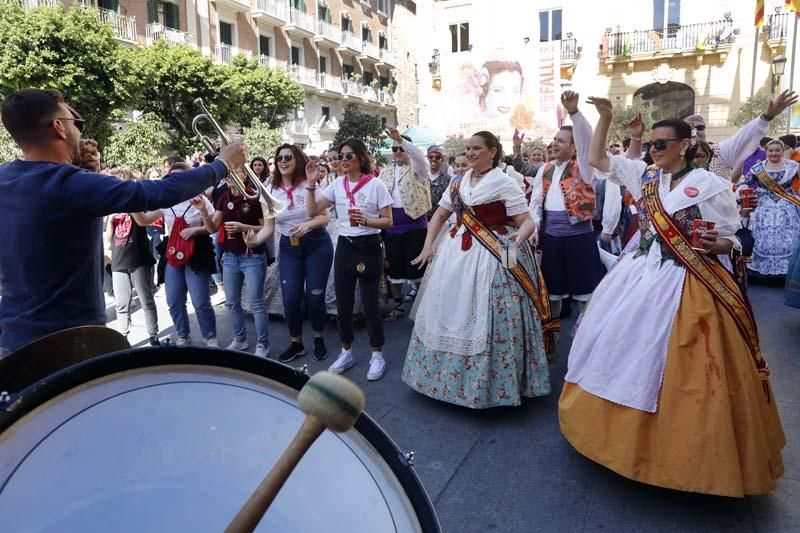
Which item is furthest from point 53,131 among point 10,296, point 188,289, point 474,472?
point 188,289

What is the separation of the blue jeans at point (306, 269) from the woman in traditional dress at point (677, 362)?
94.9 inches

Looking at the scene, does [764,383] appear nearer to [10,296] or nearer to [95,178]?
[95,178]

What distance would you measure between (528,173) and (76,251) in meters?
7.71

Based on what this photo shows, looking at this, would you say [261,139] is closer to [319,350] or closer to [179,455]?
[319,350]

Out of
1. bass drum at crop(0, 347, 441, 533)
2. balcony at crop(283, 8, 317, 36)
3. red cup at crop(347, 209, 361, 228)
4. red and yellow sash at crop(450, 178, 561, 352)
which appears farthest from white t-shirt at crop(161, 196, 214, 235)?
balcony at crop(283, 8, 317, 36)

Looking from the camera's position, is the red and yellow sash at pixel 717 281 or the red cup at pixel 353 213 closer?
the red and yellow sash at pixel 717 281

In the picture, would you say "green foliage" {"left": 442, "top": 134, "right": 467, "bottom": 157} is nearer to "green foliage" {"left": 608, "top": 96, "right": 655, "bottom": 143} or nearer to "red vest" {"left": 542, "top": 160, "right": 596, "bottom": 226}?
"green foliage" {"left": 608, "top": 96, "right": 655, "bottom": 143}

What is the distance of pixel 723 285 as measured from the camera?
276 centimetres

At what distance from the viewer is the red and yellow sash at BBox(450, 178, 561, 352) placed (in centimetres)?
388

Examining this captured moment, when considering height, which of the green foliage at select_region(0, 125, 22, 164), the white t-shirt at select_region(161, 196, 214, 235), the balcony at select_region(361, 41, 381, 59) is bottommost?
the white t-shirt at select_region(161, 196, 214, 235)

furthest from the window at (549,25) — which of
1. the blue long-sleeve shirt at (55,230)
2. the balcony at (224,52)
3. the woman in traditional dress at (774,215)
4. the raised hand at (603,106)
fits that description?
the blue long-sleeve shirt at (55,230)

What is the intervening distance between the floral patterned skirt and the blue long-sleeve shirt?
7.40 ft

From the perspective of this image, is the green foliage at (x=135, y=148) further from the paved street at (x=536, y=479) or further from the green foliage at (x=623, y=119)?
the green foliage at (x=623, y=119)

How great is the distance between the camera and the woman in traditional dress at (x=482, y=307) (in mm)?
3686
